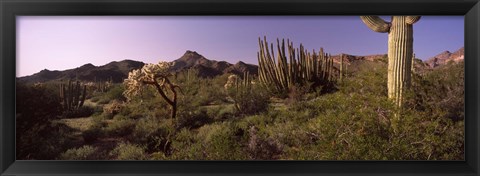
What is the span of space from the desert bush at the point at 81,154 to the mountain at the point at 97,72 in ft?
1.87

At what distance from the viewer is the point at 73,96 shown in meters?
3.31

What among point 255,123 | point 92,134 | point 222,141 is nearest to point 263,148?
point 255,123

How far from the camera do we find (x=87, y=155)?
330 cm

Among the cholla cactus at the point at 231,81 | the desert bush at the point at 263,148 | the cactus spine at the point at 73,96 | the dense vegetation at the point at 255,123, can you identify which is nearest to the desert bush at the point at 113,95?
the dense vegetation at the point at 255,123

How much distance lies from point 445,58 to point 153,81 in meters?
2.38

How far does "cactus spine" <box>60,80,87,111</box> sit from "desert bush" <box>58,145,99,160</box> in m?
0.34

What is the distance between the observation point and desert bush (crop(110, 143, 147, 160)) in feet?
10.8

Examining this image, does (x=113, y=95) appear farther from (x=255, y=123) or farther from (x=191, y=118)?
(x=255, y=123)

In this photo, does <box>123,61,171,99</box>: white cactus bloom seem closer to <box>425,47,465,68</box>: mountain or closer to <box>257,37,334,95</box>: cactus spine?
<box>257,37,334,95</box>: cactus spine

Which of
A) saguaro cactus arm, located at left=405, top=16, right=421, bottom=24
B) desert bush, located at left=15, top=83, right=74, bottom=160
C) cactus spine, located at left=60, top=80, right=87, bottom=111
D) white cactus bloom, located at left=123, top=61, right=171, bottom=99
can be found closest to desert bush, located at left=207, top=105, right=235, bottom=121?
white cactus bloom, located at left=123, top=61, right=171, bottom=99
